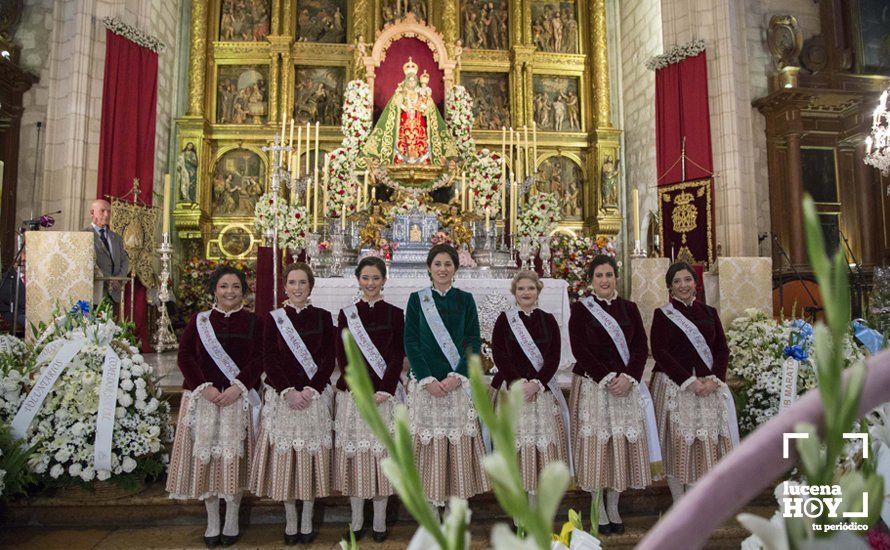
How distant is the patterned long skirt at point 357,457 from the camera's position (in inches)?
143

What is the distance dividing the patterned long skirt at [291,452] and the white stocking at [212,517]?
0.73 ft

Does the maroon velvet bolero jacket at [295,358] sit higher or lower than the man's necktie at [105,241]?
lower

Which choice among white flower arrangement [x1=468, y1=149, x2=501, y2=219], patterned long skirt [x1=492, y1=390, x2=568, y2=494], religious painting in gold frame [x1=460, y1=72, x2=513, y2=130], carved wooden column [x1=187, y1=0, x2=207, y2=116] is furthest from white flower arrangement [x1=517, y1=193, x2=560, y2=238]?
carved wooden column [x1=187, y1=0, x2=207, y2=116]

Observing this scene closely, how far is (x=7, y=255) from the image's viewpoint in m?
8.36

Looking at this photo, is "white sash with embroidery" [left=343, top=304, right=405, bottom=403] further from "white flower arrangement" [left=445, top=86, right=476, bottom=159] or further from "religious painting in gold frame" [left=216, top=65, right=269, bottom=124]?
"religious painting in gold frame" [left=216, top=65, right=269, bottom=124]

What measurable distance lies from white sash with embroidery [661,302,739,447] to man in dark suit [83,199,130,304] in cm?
548

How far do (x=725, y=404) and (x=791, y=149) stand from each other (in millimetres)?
6979

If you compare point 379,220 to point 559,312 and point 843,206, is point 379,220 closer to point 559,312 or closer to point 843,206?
point 559,312

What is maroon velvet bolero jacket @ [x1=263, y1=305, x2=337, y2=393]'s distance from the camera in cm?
374

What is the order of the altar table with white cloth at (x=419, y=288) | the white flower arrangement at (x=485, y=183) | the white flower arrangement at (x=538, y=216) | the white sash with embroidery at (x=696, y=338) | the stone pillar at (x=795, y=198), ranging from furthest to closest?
the stone pillar at (x=795, y=198)
the white flower arrangement at (x=485, y=183)
the white flower arrangement at (x=538, y=216)
the altar table with white cloth at (x=419, y=288)
the white sash with embroidery at (x=696, y=338)

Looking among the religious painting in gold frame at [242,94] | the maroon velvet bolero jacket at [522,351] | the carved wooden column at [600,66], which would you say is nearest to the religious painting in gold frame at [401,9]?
the religious painting in gold frame at [242,94]

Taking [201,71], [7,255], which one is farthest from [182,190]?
[7,255]

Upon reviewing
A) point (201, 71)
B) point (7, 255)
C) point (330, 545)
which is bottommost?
point (330, 545)

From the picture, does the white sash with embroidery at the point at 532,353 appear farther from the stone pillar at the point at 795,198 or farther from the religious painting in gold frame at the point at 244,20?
the religious painting in gold frame at the point at 244,20
